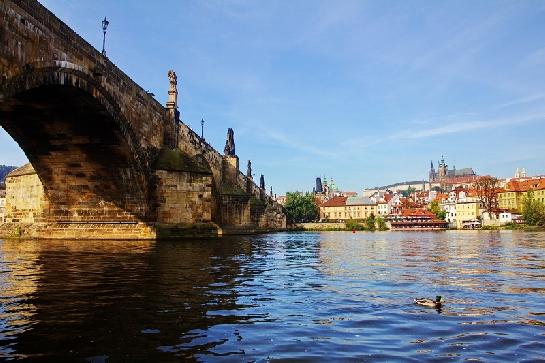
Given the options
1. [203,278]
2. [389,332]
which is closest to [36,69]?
[203,278]

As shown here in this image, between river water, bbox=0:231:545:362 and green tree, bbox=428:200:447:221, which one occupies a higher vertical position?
green tree, bbox=428:200:447:221

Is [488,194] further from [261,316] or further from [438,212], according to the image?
[261,316]

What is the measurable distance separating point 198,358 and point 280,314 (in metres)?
2.75

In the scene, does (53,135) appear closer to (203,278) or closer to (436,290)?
(203,278)

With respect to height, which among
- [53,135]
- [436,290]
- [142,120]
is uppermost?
[142,120]

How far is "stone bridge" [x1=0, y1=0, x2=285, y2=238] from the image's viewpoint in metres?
16.4

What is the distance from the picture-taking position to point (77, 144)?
24.9 meters

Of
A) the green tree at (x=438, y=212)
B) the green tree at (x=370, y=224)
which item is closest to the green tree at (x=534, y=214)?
the green tree at (x=438, y=212)

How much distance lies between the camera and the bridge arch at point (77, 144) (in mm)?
18578

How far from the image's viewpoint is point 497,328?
6871mm

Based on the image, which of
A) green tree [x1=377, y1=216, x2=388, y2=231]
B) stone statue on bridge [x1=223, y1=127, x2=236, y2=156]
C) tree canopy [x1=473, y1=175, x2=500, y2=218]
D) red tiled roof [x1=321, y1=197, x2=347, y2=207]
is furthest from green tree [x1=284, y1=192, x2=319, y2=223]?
stone statue on bridge [x1=223, y1=127, x2=236, y2=156]

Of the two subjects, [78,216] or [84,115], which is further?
[78,216]

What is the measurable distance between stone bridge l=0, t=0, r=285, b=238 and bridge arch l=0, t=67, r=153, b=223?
5 centimetres

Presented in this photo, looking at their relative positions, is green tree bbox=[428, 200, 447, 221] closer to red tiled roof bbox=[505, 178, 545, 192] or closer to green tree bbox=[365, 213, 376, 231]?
red tiled roof bbox=[505, 178, 545, 192]
